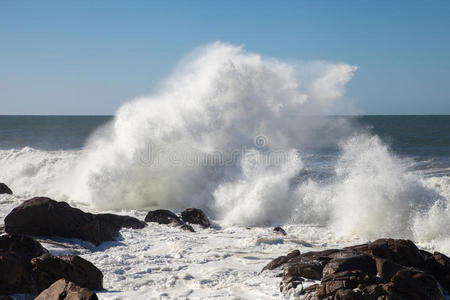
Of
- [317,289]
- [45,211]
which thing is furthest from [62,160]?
[317,289]

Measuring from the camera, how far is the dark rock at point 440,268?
253 inches

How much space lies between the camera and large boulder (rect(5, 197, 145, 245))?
894cm

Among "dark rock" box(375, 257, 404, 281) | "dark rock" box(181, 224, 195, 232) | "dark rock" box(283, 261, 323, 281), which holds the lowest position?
"dark rock" box(181, 224, 195, 232)

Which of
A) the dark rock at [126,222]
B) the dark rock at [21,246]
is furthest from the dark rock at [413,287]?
the dark rock at [126,222]

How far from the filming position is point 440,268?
6590 mm

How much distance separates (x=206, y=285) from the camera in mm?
6695

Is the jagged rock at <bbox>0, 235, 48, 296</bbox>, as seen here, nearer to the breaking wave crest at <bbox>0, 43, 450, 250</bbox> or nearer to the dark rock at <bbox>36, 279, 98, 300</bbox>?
the dark rock at <bbox>36, 279, 98, 300</bbox>

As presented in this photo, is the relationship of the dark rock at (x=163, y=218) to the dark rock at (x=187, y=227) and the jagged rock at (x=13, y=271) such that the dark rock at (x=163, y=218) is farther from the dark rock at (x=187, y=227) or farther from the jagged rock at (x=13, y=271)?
the jagged rock at (x=13, y=271)

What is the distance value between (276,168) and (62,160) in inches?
414

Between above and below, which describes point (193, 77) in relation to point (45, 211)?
above

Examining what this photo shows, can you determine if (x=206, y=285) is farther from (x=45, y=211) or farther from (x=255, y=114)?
(x=255, y=114)

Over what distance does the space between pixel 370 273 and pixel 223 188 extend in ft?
32.3

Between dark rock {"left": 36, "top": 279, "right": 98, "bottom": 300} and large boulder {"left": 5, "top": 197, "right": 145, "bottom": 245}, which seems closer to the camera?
dark rock {"left": 36, "top": 279, "right": 98, "bottom": 300}

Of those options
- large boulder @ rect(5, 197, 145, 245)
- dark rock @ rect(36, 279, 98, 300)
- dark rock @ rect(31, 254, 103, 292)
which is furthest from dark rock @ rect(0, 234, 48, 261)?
large boulder @ rect(5, 197, 145, 245)
